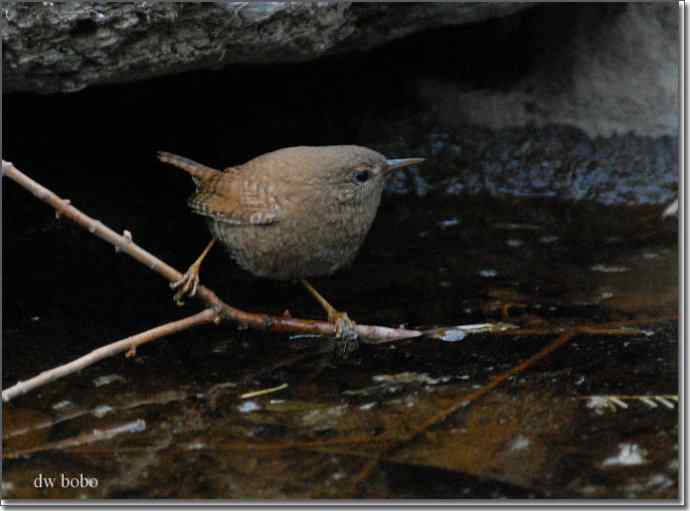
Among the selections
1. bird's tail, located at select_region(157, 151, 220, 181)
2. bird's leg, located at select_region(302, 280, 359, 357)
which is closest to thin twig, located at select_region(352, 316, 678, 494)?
bird's leg, located at select_region(302, 280, 359, 357)

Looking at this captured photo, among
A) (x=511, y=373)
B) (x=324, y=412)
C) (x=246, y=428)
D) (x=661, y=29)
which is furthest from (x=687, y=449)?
(x=661, y=29)

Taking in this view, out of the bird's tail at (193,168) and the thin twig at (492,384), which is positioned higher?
the bird's tail at (193,168)

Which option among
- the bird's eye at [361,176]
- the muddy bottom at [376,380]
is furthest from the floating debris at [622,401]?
the bird's eye at [361,176]

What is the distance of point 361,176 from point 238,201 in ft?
1.94

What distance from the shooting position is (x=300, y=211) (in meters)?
4.57

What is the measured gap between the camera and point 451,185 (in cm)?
706

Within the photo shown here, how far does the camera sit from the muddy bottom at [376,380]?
3.48 m

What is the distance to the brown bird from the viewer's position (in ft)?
15.0

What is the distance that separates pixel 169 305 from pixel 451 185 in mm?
2616

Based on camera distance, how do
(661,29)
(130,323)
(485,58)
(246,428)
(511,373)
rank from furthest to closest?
(485,58) → (661,29) → (130,323) → (511,373) → (246,428)

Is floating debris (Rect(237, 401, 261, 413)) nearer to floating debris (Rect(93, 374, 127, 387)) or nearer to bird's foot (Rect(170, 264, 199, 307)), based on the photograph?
floating debris (Rect(93, 374, 127, 387))

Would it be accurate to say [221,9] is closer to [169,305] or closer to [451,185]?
[169,305]

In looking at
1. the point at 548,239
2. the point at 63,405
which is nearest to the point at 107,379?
the point at 63,405

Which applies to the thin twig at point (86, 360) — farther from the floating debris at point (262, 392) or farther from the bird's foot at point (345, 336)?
A: the bird's foot at point (345, 336)
